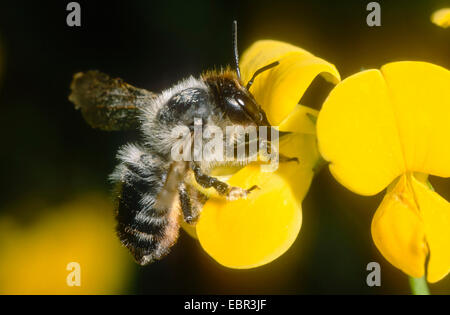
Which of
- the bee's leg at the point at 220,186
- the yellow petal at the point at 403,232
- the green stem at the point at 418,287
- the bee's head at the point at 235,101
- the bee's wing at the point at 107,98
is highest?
the bee's wing at the point at 107,98

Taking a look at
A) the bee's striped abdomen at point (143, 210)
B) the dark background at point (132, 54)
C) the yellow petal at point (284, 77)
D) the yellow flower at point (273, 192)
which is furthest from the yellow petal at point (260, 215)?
the dark background at point (132, 54)

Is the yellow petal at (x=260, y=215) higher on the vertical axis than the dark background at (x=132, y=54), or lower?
lower

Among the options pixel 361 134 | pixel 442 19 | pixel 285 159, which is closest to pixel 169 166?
pixel 285 159

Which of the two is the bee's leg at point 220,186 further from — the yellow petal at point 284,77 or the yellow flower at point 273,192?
the yellow petal at point 284,77

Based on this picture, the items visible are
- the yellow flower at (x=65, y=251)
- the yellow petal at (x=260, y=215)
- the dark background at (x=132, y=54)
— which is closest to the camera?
the yellow petal at (x=260, y=215)

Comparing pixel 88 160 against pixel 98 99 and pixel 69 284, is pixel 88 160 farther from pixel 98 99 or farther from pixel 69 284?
pixel 98 99

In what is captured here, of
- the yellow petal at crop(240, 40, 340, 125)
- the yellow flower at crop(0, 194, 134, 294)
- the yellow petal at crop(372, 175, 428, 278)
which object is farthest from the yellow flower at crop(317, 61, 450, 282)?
the yellow flower at crop(0, 194, 134, 294)

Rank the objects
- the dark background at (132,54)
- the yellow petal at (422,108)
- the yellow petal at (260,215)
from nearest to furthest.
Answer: the yellow petal at (422,108), the yellow petal at (260,215), the dark background at (132,54)
